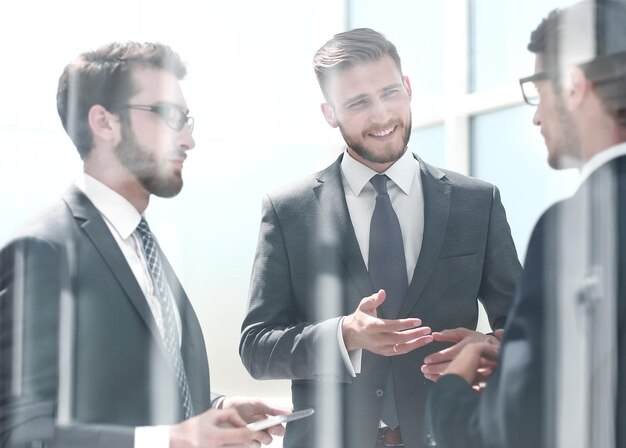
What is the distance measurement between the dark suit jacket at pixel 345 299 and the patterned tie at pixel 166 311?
8.5 inches

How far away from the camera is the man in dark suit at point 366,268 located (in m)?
1.64

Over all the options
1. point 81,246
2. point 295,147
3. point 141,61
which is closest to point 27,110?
point 141,61

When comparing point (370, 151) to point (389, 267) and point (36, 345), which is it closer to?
point (389, 267)

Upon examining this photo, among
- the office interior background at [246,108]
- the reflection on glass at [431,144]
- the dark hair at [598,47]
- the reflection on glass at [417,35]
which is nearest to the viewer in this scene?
the dark hair at [598,47]

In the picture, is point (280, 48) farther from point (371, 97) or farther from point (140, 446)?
point (140, 446)

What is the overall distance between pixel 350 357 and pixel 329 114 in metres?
0.55

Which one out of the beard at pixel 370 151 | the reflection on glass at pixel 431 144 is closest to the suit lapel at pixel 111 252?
the beard at pixel 370 151

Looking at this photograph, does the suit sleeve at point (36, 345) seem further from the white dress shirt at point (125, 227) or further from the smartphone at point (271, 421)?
the smartphone at point (271, 421)

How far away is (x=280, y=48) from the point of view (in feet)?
6.17

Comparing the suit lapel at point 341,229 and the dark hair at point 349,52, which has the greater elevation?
the dark hair at point 349,52

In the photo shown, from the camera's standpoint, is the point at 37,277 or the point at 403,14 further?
the point at 403,14

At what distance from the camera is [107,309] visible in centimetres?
136

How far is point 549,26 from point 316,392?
0.88m

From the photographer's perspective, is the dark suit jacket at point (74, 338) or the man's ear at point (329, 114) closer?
the dark suit jacket at point (74, 338)
